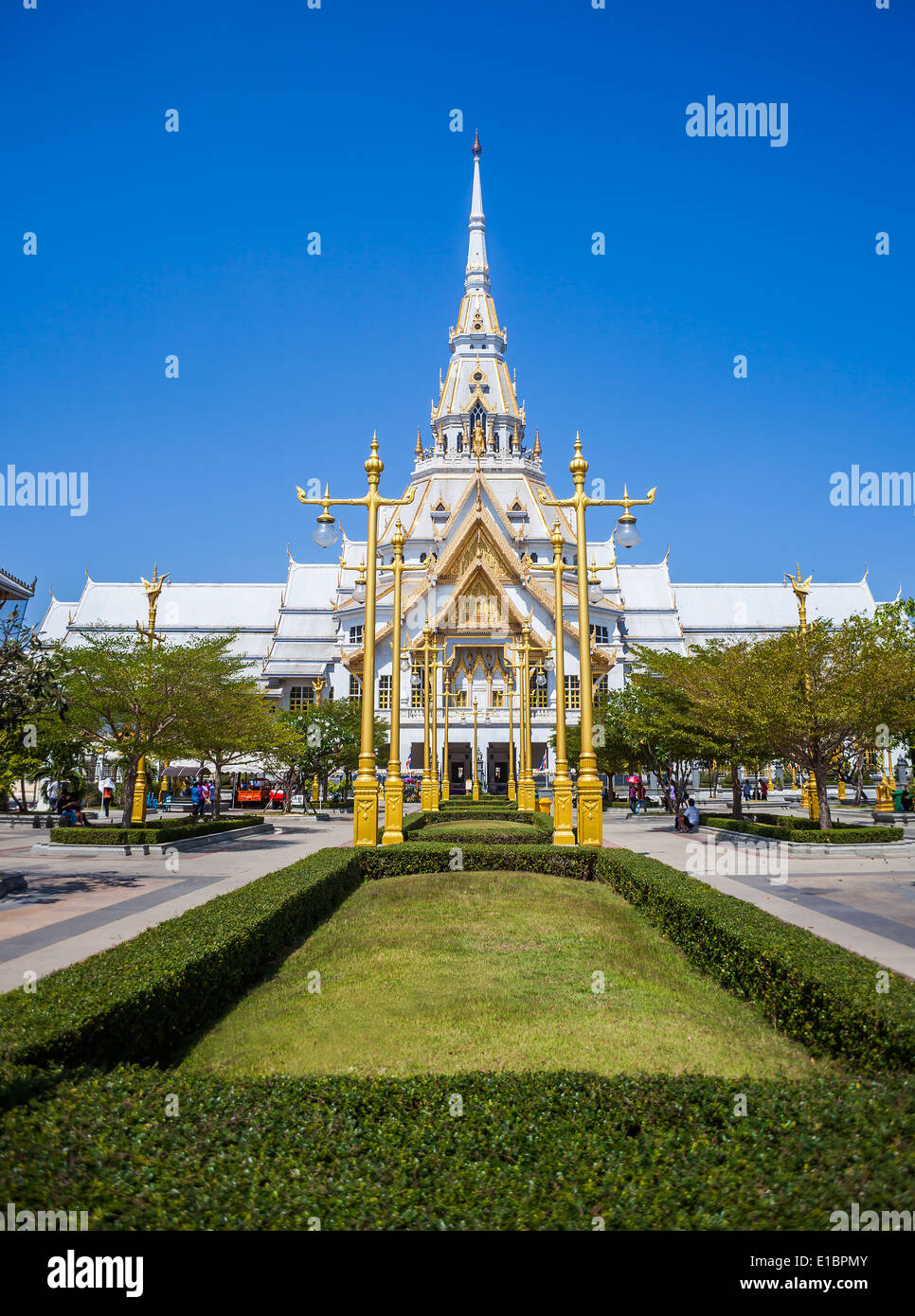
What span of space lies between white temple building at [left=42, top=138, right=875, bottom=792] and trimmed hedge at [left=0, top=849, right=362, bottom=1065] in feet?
141

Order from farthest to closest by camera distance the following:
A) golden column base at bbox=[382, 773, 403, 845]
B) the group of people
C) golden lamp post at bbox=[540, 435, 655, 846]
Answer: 1. the group of people
2. golden column base at bbox=[382, 773, 403, 845]
3. golden lamp post at bbox=[540, 435, 655, 846]

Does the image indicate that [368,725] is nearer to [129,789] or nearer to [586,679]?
[586,679]

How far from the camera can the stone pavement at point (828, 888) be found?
10219 millimetres

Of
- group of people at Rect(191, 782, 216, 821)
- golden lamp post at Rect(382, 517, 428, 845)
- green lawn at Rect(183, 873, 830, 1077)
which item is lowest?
group of people at Rect(191, 782, 216, 821)

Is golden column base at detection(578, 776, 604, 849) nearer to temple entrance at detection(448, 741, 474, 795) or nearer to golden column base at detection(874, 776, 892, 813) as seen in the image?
golden column base at detection(874, 776, 892, 813)

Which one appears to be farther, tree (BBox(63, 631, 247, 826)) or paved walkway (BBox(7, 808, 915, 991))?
tree (BBox(63, 631, 247, 826))

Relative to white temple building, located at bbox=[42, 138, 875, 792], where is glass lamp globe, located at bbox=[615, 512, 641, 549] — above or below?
below

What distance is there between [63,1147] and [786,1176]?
306 cm

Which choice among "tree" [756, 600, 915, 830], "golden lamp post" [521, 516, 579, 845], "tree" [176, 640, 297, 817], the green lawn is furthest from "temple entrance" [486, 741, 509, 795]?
the green lawn

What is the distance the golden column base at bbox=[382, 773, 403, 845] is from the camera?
18.4m

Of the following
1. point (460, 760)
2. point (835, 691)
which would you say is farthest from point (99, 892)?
point (460, 760)

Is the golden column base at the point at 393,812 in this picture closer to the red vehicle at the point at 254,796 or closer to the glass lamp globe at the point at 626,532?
the glass lamp globe at the point at 626,532

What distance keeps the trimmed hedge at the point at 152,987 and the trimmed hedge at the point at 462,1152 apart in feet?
2.31

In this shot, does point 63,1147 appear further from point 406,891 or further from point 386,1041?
point 406,891
